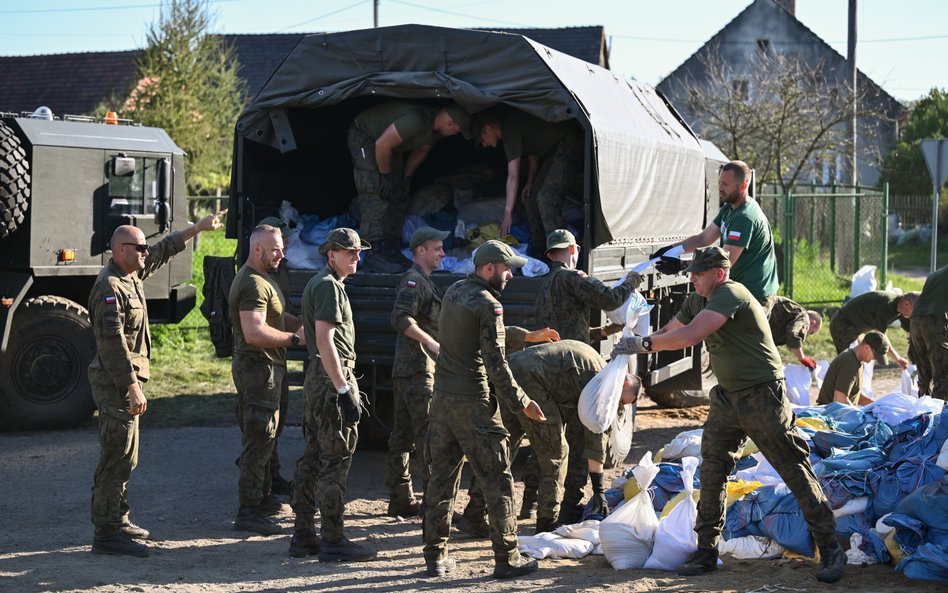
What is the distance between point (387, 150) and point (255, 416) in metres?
2.66

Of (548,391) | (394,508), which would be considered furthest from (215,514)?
(548,391)

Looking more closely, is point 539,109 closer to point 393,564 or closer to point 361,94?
point 361,94

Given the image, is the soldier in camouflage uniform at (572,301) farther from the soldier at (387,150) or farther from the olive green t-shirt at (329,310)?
the olive green t-shirt at (329,310)

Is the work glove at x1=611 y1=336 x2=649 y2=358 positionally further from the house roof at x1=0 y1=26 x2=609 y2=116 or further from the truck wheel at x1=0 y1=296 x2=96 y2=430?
the house roof at x1=0 y1=26 x2=609 y2=116

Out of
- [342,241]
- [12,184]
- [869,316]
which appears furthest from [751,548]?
Answer: [12,184]

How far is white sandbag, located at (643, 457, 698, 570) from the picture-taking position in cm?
639

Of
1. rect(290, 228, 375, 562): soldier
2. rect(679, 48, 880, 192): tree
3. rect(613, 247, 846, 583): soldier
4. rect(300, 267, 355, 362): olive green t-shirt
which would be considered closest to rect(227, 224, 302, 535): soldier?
rect(300, 267, 355, 362): olive green t-shirt

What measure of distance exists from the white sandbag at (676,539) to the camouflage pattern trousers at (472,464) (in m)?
0.81

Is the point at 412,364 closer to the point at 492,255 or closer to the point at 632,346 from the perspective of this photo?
the point at 492,255

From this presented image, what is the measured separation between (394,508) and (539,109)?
3021 mm

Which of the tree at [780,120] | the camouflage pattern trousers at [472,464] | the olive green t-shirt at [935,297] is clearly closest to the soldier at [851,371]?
the olive green t-shirt at [935,297]

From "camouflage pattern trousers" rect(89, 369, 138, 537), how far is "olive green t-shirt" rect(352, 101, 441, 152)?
320 centimetres

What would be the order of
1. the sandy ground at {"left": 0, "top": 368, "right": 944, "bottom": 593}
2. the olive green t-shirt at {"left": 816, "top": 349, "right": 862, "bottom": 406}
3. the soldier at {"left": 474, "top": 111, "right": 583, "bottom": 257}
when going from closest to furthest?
1. the sandy ground at {"left": 0, "top": 368, "right": 944, "bottom": 593}
2. the soldier at {"left": 474, "top": 111, "right": 583, "bottom": 257}
3. the olive green t-shirt at {"left": 816, "top": 349, "right": 862, "bottom": 406}

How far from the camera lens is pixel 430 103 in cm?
918
